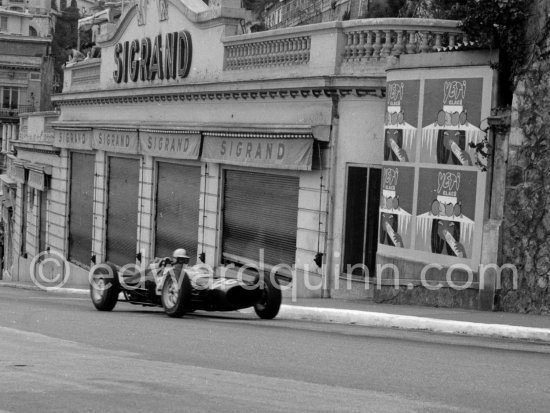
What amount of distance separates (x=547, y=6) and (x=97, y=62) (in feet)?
73.6

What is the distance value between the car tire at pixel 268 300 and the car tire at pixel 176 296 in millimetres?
1103

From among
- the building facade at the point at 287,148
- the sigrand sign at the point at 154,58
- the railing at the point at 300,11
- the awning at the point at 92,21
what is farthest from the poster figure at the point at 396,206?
the awning at the point at 92,21

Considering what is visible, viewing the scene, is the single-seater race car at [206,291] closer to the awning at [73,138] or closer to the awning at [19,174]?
the awning at [73,138]

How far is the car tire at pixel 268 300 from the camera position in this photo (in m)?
16.4

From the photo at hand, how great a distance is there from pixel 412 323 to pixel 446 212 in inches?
144

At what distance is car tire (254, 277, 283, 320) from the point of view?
16375 mm

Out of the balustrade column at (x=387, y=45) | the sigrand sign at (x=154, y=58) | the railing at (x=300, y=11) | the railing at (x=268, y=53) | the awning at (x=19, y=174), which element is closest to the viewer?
the balustrade column at (x=387, y=45)

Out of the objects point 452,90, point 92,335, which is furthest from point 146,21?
point 92,335

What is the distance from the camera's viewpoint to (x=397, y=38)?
20.6 meters

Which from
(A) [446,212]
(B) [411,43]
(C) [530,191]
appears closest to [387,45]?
(B) [411,43]

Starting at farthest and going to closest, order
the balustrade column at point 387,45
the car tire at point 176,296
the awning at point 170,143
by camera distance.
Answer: the awning at point 170,143 < the balustrade column at point 387,45 < the car tire at point 176,296

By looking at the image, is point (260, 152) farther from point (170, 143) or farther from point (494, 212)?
point (494, 212)

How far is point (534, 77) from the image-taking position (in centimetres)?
1695

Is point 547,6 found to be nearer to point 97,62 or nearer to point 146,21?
Result: point 146,21
